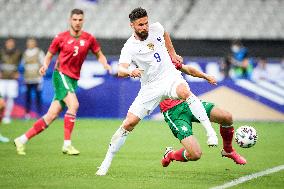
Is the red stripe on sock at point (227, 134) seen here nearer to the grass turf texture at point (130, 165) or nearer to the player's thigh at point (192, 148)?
the grass turf texture at point (130, 165)

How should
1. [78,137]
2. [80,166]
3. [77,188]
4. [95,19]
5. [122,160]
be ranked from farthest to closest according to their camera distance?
[95,19]
[78,137]
[122,160]
[80,166]
[77,188]

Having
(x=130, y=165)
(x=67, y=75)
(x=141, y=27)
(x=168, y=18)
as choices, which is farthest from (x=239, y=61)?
(x=141, y=27)

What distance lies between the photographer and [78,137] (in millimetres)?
15484

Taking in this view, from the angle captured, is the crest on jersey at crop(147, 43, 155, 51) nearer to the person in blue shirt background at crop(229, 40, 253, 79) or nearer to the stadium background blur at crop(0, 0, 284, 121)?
the stadium background blur at crop(0, 0, 284, 121)

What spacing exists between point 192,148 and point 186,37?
17059 millimetres

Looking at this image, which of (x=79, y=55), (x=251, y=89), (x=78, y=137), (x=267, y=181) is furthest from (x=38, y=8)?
(x=267, y=181)

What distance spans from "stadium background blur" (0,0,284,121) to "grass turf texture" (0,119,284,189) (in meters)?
3.25

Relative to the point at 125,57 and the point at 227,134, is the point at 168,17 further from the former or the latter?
the point at 125,57

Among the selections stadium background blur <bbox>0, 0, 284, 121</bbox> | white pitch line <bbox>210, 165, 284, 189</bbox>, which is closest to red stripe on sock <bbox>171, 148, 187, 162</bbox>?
white pitch line <bbox>210, 165, 284, 189</bbox>

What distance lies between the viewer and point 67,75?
40.8 feet

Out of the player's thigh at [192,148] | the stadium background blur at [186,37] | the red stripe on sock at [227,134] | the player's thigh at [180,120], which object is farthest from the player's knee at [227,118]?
the stadium background blur at [186,37]

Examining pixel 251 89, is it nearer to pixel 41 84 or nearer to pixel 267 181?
pixel 41 84

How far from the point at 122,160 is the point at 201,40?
14.8 metres

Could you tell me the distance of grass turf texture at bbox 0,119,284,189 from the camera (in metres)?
8.95
